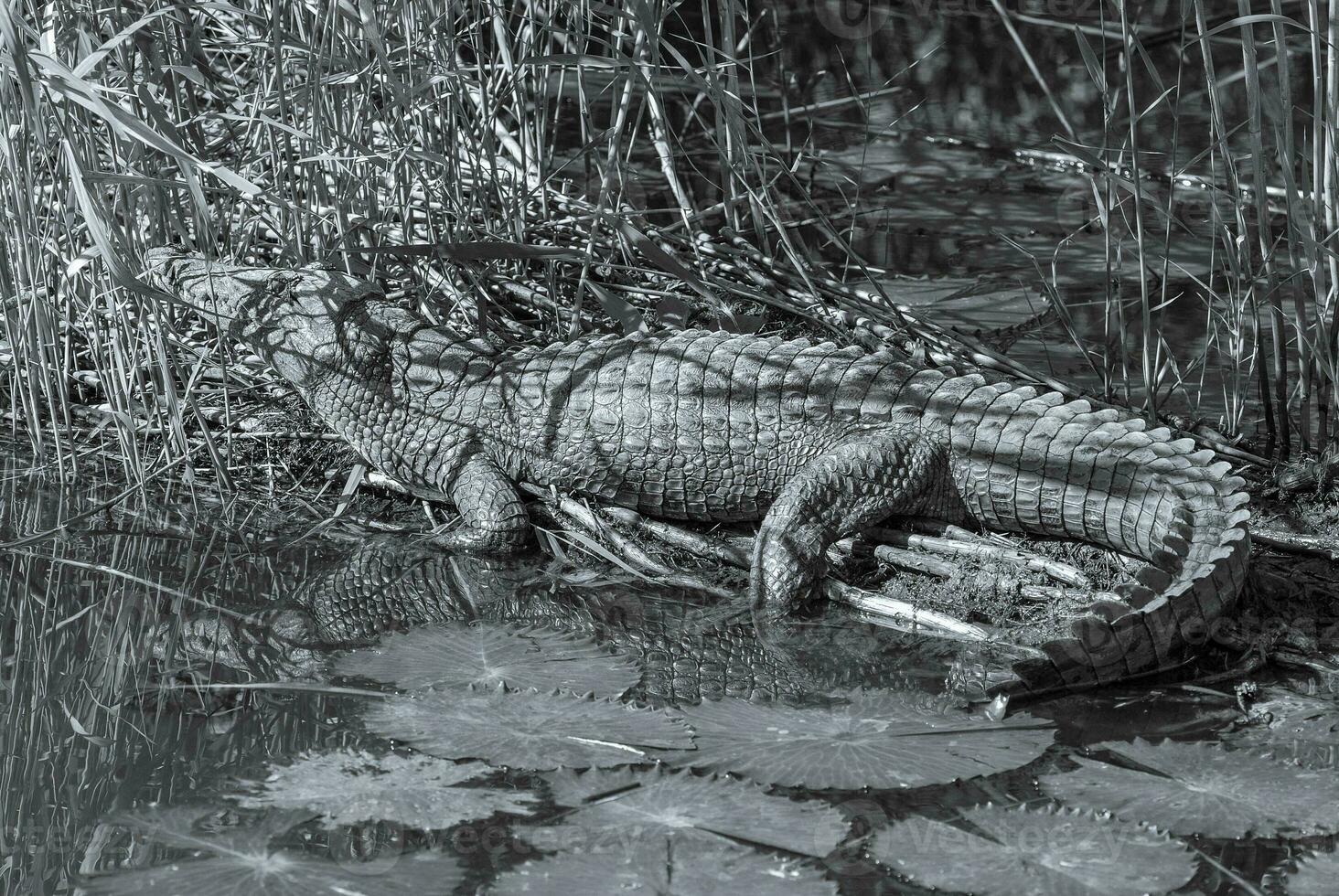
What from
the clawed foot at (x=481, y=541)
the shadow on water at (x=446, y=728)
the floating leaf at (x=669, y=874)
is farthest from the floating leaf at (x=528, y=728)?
the clawed foot at (x=481, y=541)

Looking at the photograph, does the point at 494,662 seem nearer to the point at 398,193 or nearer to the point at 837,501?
the point at 837,501

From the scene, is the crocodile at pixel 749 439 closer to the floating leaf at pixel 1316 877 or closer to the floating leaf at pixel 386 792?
the floating leaf at pixel 1316 877

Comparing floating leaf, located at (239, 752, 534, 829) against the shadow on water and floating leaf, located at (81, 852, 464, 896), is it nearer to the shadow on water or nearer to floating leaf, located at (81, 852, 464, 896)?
the shadow on water

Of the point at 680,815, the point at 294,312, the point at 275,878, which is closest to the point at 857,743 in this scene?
the point at 680,815

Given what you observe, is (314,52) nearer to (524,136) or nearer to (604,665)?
(524,136)

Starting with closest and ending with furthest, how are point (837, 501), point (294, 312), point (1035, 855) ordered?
1. point (1035, 855)
2. point (837, 501)
3. point (294, 312)

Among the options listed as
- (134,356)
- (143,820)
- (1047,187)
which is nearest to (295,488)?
(134,356)
